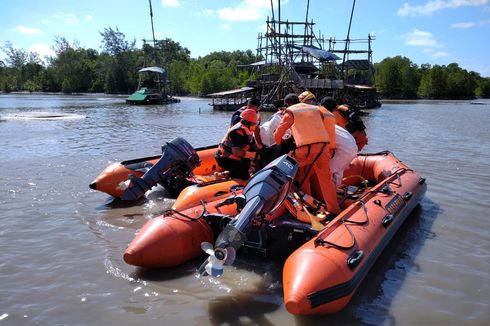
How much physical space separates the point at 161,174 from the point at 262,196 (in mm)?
2982

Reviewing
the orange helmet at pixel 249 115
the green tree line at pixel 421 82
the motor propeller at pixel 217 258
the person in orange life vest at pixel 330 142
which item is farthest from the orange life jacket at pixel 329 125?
the green tree line at pixel 421 82

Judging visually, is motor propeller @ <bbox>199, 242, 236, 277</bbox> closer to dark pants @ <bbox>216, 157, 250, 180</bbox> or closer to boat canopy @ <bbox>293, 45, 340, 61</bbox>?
dark pants @ <bbox>216, 157, 250, 180</bbox>

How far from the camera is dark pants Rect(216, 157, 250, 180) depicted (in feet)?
20.5

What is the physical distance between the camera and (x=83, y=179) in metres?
8.83

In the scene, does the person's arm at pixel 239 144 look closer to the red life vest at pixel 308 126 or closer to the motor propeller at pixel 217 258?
the red life vest at pixel 308 126

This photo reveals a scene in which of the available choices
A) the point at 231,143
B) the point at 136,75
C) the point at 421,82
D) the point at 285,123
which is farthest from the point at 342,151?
the point at 421,82

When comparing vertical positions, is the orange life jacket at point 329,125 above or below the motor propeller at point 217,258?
above

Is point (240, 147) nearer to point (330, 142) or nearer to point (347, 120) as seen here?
point (330, 142)

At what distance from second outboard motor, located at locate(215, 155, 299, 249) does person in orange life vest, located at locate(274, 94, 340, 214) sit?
0.41 m

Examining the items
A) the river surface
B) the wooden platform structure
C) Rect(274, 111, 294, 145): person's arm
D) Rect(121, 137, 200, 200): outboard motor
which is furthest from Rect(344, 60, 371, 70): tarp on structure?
Rect(274, 111, 294, 145): person's arm

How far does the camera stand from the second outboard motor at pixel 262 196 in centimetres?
363

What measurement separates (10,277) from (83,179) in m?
4.61

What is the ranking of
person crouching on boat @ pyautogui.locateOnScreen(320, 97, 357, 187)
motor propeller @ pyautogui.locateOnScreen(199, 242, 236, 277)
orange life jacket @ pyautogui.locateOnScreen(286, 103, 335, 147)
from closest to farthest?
motor propeller @ pyautogui.locateOnScreen(199, 242, 236, 277) < orange life jacket @ pyautogui.locateOnScreen(286, 103, 335, 147) < person crouching on boat @ pyautogui.locateOnScreen(320, 97, 357, 187)

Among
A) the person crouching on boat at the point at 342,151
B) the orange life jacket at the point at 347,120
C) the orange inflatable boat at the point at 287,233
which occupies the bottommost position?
the orange inflatable boat at the point at 287,233
